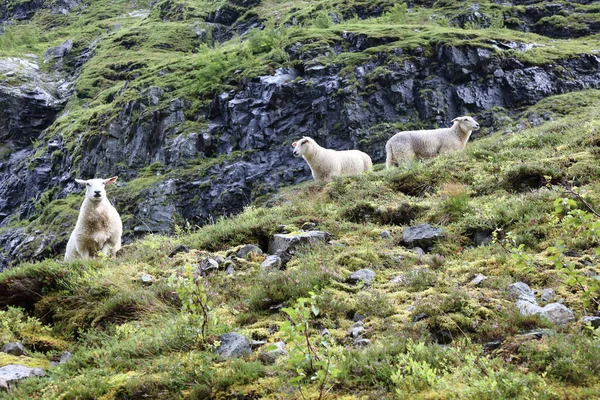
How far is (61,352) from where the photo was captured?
5.62m

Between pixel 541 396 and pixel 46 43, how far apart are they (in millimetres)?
123241

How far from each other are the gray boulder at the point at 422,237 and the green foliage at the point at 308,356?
3032 millimetres

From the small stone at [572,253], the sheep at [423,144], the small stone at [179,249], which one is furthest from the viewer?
the sheep at [423,144]

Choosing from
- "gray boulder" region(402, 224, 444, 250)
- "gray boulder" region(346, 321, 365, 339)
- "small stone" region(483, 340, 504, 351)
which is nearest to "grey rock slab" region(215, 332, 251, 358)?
"gray boulder" region(346, 321, 365, 339)

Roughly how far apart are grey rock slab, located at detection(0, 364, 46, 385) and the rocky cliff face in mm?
31947

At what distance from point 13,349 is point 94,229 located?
5.15 m

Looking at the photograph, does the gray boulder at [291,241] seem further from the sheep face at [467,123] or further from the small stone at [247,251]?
the sheep face at [467,123]

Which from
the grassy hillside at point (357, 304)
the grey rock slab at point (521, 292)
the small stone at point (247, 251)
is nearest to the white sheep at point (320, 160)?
the grassy hillside at point (357, 304)

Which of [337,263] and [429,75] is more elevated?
[337,263]

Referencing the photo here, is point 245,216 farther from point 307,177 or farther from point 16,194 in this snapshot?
point 16,194

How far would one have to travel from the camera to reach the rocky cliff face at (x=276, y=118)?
4238 centimetres

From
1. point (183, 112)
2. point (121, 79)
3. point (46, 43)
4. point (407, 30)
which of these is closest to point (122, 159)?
point (183, 112)

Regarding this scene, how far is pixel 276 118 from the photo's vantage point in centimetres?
4647

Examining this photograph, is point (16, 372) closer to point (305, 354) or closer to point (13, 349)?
point (13, 349)
